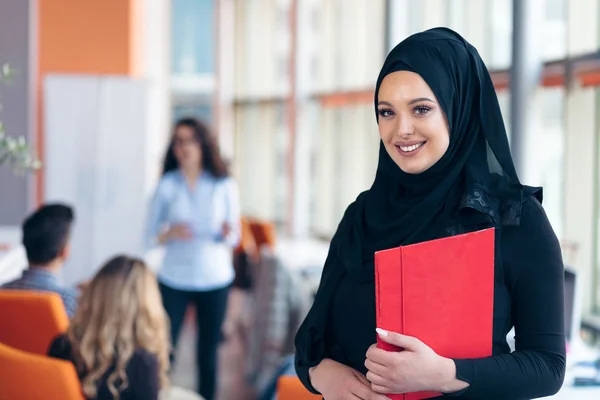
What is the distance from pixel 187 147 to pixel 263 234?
7.69 feet

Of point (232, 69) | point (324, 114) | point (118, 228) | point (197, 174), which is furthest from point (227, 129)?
point (197, 174)

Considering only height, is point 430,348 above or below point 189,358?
above

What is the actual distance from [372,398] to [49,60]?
6.02 metres

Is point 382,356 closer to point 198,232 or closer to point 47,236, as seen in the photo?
point 47,236

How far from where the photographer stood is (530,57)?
13.4 feet

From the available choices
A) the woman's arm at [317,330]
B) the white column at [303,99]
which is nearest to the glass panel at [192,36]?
the white column at [303,99]

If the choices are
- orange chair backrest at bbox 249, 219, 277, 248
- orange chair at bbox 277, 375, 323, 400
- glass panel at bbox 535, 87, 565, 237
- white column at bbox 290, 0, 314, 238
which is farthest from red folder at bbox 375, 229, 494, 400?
white column at bbox 290, 0, 314, 238

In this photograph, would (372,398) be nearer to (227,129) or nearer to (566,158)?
(566,158)

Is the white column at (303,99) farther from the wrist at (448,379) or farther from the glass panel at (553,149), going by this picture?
the wrist at (448,379)

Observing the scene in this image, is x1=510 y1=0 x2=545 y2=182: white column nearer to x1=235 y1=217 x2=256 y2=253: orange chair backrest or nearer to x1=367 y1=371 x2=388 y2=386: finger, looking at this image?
x1=367 y1=371 x2=388 y2=386: finger

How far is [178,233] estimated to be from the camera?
174 inches

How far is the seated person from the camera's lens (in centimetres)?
333

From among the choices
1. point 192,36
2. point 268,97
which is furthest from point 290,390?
point 192,36

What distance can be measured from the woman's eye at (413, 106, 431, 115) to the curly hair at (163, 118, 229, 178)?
3248mm
